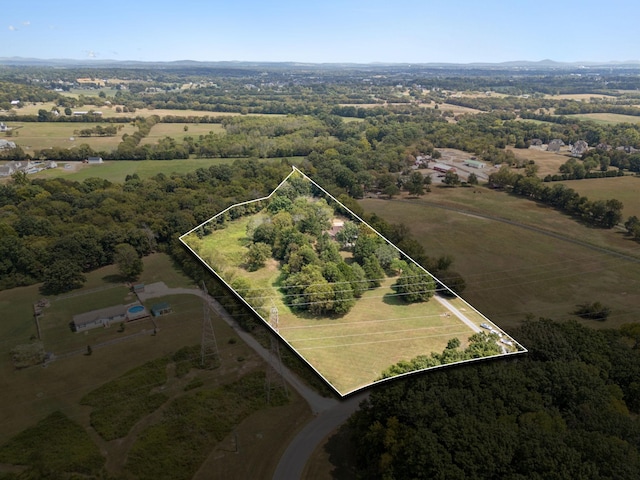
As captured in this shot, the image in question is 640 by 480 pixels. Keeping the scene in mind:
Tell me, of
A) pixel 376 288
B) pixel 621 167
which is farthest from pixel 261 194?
pixel 621 167

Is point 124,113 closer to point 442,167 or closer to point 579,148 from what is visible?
point 442,167

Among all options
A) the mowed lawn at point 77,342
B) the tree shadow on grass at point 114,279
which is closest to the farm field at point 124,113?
the tree shadow on grass at point 114,279

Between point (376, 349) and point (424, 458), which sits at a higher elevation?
point (376, 349)

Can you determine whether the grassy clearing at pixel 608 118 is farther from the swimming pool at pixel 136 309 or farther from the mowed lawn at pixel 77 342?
the swimming pool at pixel 136 309

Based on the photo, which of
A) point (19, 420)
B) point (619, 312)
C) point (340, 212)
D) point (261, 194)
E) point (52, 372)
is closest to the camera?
point (340, 212)

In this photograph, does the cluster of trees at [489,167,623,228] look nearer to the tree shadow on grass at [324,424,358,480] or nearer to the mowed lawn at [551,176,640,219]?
the mowed lawn at [551,176,640,219]

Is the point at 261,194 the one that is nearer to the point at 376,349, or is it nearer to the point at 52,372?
the point at 52,372

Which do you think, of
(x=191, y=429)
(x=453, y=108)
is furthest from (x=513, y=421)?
(x=453, y=108)

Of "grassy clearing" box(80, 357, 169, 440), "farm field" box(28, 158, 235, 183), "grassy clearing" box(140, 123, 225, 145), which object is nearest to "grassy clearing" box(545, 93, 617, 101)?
"grassy clearing" box(140, 123, 225, 145)
